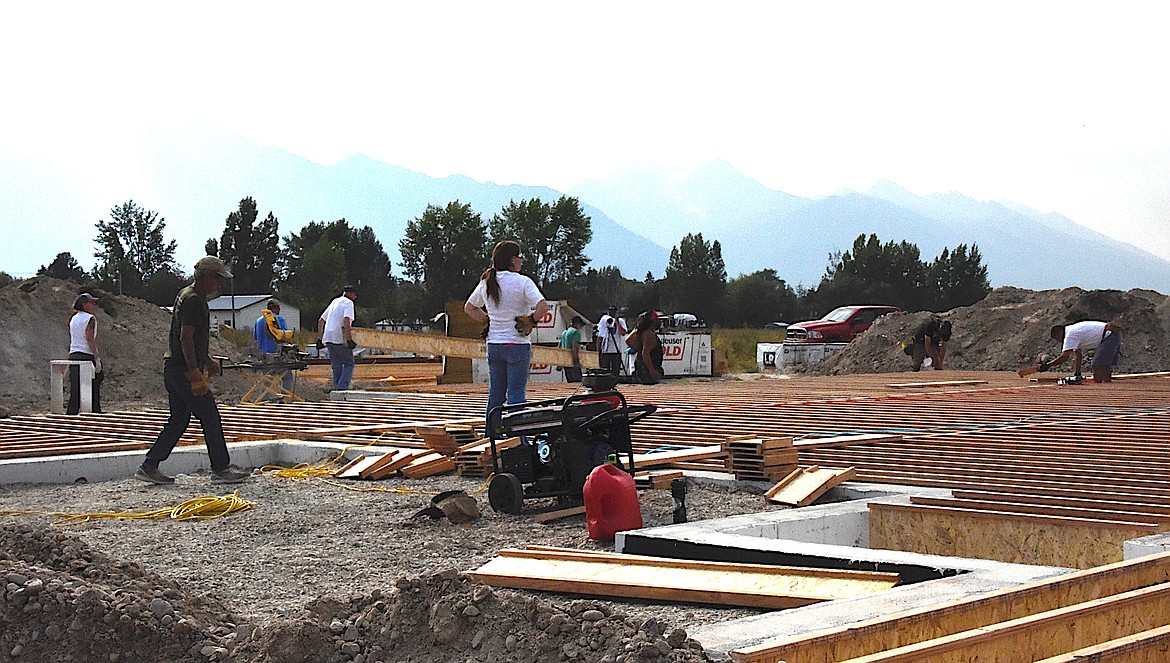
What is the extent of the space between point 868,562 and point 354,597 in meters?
1.81

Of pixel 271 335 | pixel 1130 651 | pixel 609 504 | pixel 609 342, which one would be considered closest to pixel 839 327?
pixel 609 342

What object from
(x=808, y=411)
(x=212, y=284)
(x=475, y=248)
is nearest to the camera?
(x=212, y=284)

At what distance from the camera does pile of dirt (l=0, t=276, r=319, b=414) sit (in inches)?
705

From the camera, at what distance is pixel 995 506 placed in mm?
5371

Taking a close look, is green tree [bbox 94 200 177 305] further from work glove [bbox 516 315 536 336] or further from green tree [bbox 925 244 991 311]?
work glove [bbox 516 315 536 336]

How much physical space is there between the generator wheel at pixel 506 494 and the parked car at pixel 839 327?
29813mm

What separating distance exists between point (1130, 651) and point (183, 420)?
605 cm

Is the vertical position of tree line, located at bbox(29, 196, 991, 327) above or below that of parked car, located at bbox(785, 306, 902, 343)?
above

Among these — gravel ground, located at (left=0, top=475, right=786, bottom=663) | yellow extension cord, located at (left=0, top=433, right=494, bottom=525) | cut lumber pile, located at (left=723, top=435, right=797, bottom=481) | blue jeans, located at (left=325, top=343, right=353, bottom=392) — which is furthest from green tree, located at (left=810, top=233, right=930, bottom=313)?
gravel ground, located at (left=0, top=475, right=786, bottom=663)

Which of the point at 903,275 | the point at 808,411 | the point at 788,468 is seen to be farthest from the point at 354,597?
the point at 903,275

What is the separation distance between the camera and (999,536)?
5215 mm

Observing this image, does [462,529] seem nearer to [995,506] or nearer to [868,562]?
[868,562]

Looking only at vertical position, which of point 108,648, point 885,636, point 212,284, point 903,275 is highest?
point 903,275

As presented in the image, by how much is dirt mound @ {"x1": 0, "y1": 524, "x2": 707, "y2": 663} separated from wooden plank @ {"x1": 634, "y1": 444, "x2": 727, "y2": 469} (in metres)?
3.42
